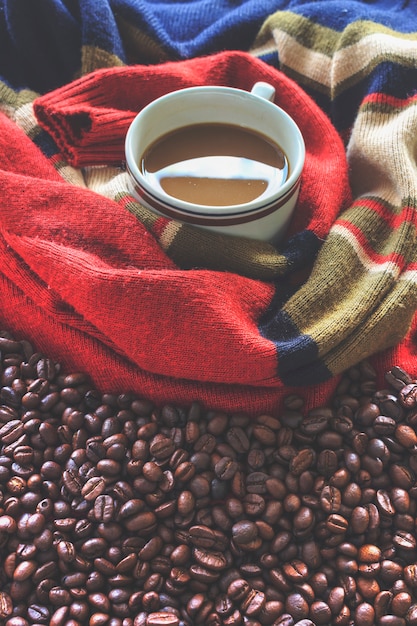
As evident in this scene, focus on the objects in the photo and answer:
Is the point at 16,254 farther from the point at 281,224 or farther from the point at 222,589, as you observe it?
the point at 222,589

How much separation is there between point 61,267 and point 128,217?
143mm

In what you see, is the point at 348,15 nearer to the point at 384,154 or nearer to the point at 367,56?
the point at 367,56

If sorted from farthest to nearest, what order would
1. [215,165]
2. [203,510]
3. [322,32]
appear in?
[322,32] < [215,165] < [203,510]

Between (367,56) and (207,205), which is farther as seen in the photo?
(367,56)

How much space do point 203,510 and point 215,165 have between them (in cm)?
55

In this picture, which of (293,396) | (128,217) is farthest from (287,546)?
(128,217)

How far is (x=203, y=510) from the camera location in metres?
1.05

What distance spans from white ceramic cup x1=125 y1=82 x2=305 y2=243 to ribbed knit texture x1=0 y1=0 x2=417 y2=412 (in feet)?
0.10

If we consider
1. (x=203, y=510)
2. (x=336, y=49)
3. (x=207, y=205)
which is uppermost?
(x=336, y=49)

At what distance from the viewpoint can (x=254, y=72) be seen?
4.48ft

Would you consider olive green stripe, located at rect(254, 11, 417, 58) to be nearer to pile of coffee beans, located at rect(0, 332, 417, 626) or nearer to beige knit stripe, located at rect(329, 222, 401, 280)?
beige knit stripe, located at rect(329, 222, 401, 280)

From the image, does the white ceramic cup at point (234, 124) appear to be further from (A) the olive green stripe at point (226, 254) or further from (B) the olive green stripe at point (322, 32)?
(B) the olive green stripe at point (322, 32)

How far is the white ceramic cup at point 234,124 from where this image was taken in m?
1.10

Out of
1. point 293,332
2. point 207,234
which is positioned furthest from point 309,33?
point 293,332
